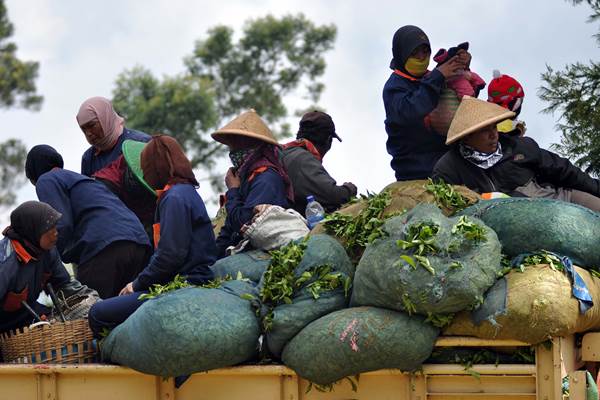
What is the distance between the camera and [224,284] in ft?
19.2

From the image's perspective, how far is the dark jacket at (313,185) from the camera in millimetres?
7270

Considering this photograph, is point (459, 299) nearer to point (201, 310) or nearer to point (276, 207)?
point (201, 310)

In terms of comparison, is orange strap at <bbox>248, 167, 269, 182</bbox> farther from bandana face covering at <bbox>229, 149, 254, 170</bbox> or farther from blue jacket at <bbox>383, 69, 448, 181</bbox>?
blue jacket at <bbox>383, 69, 448, 181</bbox>

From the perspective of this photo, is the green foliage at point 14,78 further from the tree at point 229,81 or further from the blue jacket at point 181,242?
the blue jacket at point 181,242

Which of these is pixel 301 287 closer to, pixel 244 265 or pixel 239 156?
pixel 244 265

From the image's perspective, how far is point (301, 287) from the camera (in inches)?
217

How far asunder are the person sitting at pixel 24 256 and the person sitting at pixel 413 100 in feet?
6.73

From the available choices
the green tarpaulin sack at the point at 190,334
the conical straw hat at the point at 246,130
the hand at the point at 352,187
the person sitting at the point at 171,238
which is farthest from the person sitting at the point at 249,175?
the green tarpaulin sack at the point at 190,334

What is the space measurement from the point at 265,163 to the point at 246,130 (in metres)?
0.23

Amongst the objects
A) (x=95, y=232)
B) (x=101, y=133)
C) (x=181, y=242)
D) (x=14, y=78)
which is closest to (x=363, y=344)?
(x=181, y=242)

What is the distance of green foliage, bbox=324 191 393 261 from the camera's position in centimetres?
581

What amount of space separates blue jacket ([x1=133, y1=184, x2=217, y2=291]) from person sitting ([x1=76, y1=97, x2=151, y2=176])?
1.74m

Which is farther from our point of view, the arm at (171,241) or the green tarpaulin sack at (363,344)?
the arm at (171,241)

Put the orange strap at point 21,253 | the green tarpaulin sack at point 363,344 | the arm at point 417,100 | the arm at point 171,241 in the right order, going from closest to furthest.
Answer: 1. the green tarpaulin sack at point 363,344
2. the arm at point 171,241
3. the orange strap at point 21,253
4. the arm at point 417,100
